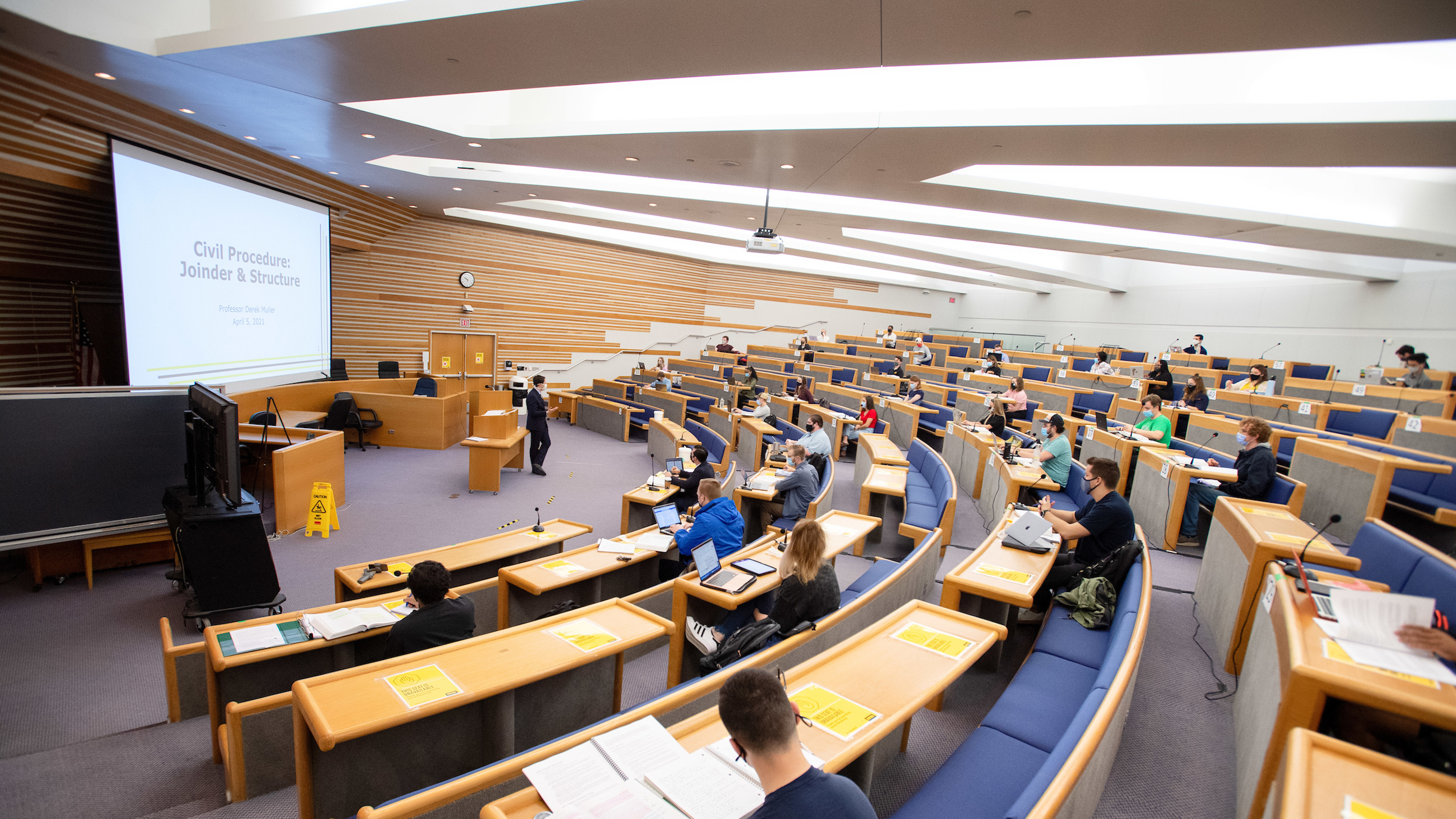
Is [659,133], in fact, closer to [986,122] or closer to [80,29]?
[986,122]

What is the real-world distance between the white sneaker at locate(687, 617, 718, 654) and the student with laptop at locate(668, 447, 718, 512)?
239 cm

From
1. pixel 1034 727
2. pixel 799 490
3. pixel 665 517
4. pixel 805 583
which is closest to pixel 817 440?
pixel 799 490

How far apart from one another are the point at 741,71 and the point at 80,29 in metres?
4.28

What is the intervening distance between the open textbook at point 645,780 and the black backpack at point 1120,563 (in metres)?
2.76

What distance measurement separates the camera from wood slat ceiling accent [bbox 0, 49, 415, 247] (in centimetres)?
465

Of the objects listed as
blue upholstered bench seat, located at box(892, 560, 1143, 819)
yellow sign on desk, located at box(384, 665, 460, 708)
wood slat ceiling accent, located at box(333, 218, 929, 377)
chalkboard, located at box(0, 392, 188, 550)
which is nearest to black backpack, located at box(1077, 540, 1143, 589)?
blue upholstered bench seat, located at box(892, 560, 1143, 819)

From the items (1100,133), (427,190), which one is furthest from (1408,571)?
(427,190)

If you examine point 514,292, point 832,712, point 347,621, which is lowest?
point 347,621

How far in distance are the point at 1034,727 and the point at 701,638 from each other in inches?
68.6

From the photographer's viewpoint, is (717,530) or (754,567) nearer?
→ (754,567)

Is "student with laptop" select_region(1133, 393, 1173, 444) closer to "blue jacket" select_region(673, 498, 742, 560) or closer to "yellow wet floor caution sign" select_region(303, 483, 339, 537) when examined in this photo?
"blue jacket" select_region(673, 498, 742, 560)

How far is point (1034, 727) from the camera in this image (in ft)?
8.55

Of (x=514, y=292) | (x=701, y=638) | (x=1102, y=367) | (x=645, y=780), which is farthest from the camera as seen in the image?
(x=514, y=292)

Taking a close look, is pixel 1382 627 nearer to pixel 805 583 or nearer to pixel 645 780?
pixel 805 583
